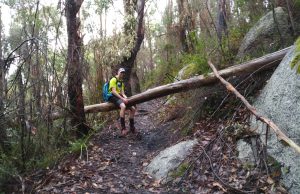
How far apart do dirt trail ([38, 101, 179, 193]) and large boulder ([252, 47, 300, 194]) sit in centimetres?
159

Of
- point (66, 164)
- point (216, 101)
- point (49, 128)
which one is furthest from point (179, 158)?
point (49, 128)

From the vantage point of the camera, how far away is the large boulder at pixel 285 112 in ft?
13.2

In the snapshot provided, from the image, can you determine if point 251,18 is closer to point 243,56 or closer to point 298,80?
point 243,56

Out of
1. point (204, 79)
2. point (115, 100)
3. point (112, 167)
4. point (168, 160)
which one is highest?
point (204, 79)

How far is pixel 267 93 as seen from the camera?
5199 mm

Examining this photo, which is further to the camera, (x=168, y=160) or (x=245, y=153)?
(x=168, y=160)

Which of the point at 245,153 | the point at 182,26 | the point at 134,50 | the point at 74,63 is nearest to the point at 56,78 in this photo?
the point at 74,63

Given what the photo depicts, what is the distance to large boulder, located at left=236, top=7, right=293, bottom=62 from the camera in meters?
6.80

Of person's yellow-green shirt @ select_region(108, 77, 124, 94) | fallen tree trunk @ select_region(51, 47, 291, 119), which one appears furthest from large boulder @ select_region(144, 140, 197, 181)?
person's yellow-green shirt @ select_region(108, 77, 124, 94)

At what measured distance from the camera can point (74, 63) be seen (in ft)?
22.3

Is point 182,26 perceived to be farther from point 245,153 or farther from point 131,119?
point 245,153

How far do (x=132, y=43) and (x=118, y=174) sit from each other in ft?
21.9

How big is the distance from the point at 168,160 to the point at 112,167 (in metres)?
1.09

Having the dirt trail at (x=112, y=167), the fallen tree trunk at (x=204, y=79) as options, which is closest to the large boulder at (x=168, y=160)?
the dirt trail at (x=112, y=167)
